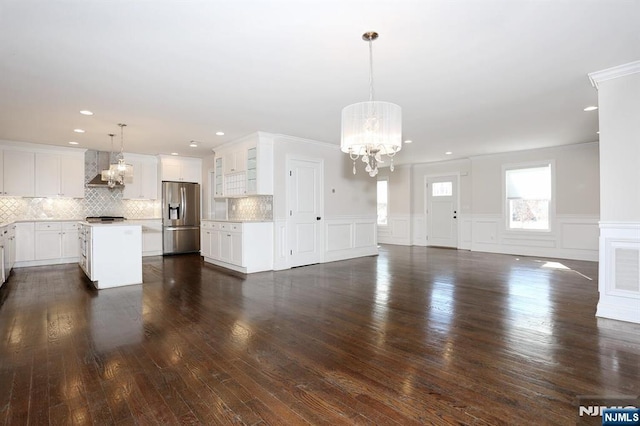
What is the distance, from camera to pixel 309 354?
2.49m

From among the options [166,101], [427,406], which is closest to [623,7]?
[427,406]

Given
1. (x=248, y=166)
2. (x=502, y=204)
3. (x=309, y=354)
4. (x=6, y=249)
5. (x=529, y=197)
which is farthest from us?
(x=502, y=204)

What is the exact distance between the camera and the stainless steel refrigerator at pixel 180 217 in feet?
26.7

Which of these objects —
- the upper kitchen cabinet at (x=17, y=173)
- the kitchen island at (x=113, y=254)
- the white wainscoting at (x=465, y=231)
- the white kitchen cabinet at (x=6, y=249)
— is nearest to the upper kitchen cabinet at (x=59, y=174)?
the upper kitchen cabinet at (x=17, y=173)

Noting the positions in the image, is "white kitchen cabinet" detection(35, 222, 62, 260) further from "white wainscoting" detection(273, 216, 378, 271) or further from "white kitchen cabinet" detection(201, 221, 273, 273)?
"white wainscoting" detection(273, 216, 378, 271)

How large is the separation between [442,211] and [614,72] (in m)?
6.40

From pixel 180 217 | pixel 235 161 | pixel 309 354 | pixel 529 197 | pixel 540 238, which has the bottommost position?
pixel 309 354

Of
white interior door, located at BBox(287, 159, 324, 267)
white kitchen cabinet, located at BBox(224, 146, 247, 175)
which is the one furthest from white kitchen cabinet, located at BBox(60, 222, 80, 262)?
white interior door, located at BBox(287, 159, 324, 267)

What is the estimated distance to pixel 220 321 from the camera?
10.6 ft

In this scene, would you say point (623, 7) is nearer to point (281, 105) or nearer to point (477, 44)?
point (477, 44)

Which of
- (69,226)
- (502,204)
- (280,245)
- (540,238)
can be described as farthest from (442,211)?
(69,226)

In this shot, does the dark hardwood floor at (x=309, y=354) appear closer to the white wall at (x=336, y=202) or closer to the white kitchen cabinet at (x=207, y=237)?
the white wall at (x=336, y=202)

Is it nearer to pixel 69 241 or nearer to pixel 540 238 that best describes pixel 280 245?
pixel 69 241

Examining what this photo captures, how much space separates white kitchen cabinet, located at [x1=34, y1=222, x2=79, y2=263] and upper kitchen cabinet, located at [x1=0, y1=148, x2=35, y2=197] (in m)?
0.77
